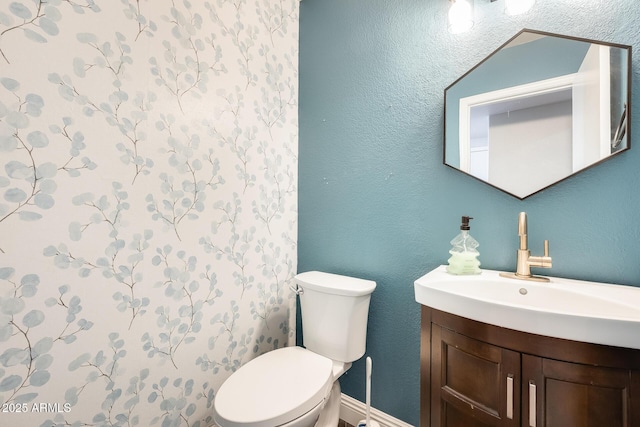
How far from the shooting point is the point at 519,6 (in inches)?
39.9

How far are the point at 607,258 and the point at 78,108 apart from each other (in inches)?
71.8

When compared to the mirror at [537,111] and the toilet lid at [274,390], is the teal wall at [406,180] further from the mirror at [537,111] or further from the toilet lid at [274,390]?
the toilet lid at [274,390]

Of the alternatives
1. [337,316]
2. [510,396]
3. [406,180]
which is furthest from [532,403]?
[406,180]

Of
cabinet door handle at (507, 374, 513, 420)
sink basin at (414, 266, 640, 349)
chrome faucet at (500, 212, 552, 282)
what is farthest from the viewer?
chrome faucet at (500, 212, 552, 282)

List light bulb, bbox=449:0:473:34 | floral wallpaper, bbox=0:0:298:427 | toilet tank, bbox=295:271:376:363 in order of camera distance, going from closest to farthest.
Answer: floral wallpaper, bbox=0:0:298:427, light bulb, bbox=449:0:473:34, toilet tank, bbox=295:271:376:363

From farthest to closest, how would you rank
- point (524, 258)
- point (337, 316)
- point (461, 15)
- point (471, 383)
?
point (337, 316) < point (461, 15) < point (524, 258) < point (471, 383)

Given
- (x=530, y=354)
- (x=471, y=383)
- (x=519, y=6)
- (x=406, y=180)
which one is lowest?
(x=471, y=383)

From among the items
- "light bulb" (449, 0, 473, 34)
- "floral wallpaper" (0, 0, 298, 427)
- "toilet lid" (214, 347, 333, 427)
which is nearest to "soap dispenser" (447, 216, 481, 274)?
"toilet lid" (214, 347, 333, 427)

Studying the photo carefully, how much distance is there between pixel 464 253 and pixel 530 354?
43cm

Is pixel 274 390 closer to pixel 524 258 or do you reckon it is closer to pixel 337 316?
pixel 337 316

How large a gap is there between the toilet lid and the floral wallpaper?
32 centimetres

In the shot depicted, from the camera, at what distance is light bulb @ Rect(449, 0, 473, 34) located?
109 cm

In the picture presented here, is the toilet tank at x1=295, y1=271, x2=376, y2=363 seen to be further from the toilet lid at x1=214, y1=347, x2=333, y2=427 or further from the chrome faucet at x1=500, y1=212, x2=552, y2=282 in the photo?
the chrome faucet at x1=500, y1=212, x2=552, y2=282

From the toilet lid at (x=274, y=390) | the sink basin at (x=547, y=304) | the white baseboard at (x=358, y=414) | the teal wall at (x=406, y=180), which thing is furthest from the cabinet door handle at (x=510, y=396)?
the white baseboard at (x=358, y=414)
